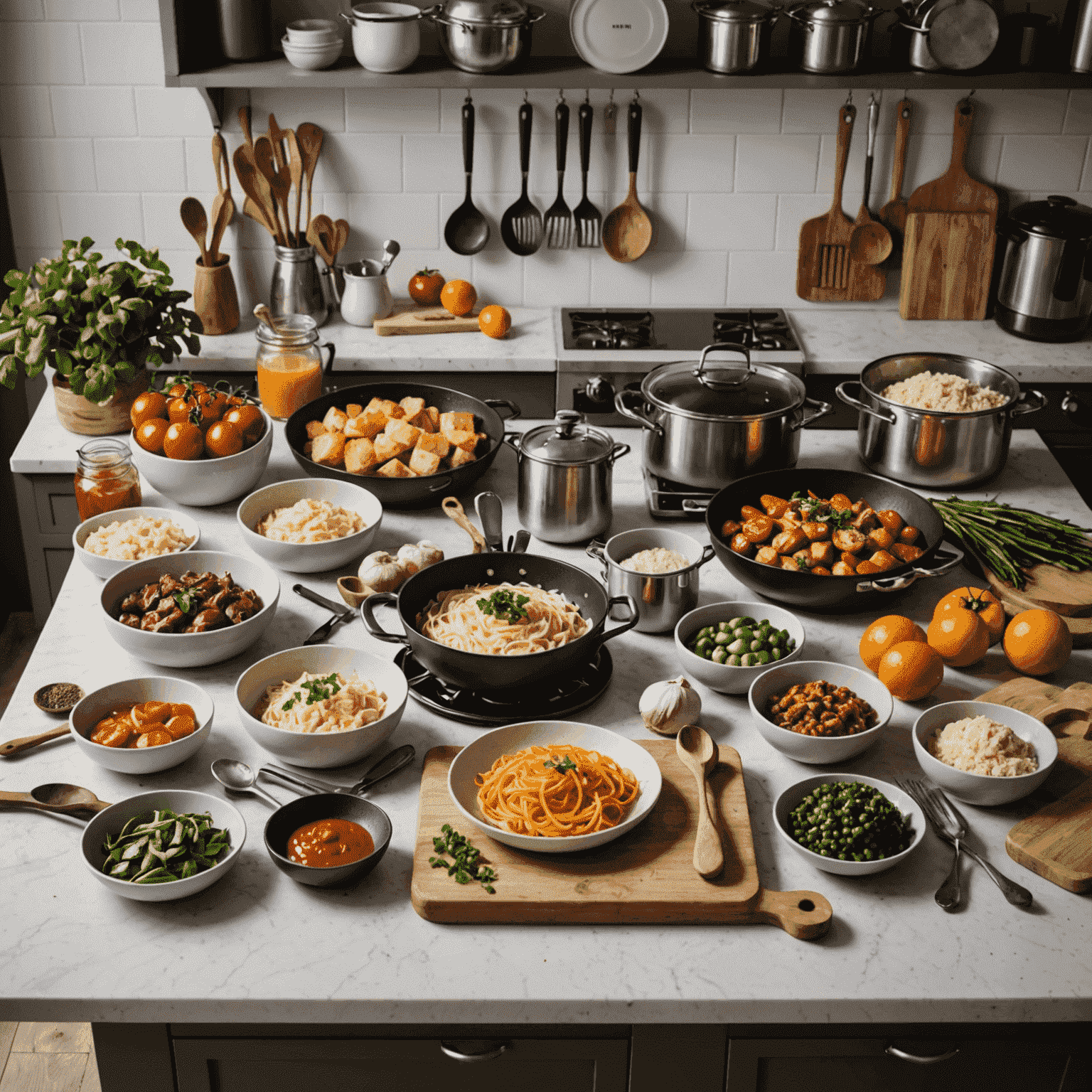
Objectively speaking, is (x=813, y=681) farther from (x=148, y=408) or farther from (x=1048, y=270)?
(x=1048, y=270)

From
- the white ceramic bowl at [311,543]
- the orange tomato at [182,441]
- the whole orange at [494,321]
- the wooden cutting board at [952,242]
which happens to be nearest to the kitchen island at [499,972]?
the white ceramic bowl at [311,543]

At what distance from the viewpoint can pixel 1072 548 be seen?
8.32 ft

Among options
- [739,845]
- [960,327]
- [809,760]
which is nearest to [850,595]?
[809,760]

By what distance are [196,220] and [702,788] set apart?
124 inches

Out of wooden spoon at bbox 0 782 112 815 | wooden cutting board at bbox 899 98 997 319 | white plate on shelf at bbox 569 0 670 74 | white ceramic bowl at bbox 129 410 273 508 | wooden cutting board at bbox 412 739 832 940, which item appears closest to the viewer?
wooden cutting board at bbox 412 739 832 940

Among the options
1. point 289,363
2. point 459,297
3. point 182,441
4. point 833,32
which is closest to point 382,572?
point 182,441

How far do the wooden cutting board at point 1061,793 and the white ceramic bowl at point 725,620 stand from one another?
368 millimetres

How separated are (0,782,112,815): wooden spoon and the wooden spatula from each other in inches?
133

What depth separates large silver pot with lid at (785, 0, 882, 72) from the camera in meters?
3.74

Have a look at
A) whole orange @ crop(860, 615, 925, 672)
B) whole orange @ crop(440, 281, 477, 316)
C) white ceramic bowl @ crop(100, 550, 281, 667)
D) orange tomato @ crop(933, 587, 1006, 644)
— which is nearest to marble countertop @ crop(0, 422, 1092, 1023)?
white ceramic bowl @ crop(100, 550, 281, 667)

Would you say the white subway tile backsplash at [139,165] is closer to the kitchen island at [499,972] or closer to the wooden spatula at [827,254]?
the wooden spatula at [827,254]

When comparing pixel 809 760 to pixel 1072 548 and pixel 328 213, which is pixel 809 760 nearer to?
pixel 1072 548

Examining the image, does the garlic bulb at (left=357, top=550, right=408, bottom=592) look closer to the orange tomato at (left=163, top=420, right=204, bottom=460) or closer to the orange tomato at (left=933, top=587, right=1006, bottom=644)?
the orange tomato at (left=163, top=420, right=204, bottom=460)

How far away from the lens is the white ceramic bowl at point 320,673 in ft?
6.07
